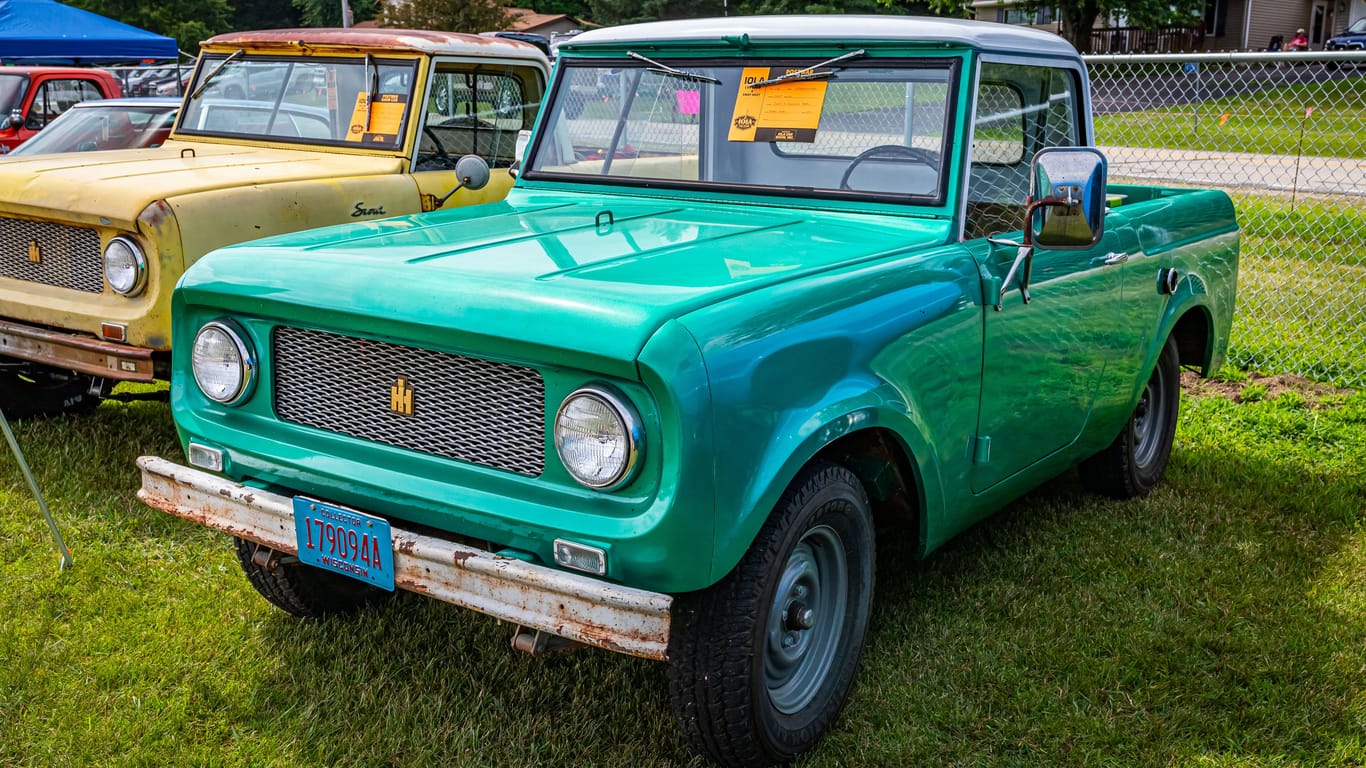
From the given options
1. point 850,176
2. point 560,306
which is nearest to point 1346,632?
point 850,176

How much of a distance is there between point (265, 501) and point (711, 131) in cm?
188

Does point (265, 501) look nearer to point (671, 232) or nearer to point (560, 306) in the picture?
point (560, 306)

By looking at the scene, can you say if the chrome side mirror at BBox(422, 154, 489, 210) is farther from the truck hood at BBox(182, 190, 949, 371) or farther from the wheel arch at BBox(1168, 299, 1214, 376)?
the wheel arch at BBox(1168, 299, 1214, 376)

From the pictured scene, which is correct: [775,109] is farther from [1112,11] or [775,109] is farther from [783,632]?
[1112,11]

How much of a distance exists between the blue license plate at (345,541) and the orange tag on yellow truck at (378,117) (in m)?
3.26

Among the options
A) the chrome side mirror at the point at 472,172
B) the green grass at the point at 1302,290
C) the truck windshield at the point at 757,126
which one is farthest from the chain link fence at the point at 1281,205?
the chrome side mirror at the point at 472,172

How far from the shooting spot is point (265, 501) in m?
2.98

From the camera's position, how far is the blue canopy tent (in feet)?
54.5

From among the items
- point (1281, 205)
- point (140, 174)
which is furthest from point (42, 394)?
point (1281, 205)

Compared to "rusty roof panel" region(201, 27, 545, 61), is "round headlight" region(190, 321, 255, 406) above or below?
below

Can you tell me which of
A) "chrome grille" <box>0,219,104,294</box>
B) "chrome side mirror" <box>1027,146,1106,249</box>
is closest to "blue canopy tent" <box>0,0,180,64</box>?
"chrome grille" <box>0,219,104,294</box>

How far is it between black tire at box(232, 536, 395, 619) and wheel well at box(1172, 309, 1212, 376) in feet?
11.5

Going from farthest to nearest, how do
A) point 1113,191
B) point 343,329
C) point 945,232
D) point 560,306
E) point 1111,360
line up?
point 1113,191 → point 1111,360 → point 945,232 → point 343,329 → point 560,306

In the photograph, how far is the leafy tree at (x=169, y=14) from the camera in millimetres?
39375
